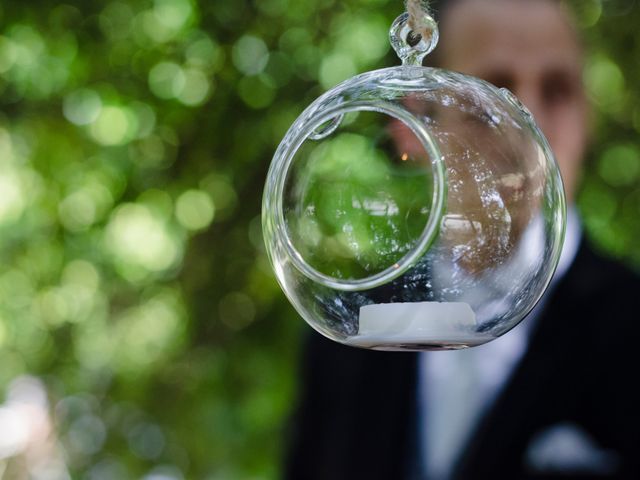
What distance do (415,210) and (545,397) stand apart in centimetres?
119

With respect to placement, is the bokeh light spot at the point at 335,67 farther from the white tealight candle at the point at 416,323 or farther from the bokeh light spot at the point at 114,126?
the white tealight candle at the point at 416,323

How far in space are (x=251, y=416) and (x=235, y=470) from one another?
181 mm

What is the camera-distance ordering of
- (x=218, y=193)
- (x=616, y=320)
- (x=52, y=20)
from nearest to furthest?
(x=616, y=320), (x=52, y=20), (x=218, y=193)

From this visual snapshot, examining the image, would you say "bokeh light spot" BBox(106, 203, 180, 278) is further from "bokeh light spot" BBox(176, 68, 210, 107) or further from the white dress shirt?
the white dress shirt

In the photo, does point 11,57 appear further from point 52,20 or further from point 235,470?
point 235,470

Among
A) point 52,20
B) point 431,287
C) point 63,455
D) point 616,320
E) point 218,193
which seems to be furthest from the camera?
point 63,455

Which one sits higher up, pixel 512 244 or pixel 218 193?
pixel 512 244

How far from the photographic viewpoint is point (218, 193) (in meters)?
2.95

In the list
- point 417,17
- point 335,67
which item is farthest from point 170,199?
point 417,17

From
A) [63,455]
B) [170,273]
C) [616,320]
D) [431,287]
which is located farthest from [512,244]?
[63,455]

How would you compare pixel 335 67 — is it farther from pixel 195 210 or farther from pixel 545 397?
pixel 545 397

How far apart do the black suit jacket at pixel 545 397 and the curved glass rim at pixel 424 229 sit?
44.4 inches

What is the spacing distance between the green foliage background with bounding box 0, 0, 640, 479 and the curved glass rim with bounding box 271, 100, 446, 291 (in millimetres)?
1994

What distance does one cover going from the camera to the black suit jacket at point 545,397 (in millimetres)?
1746
